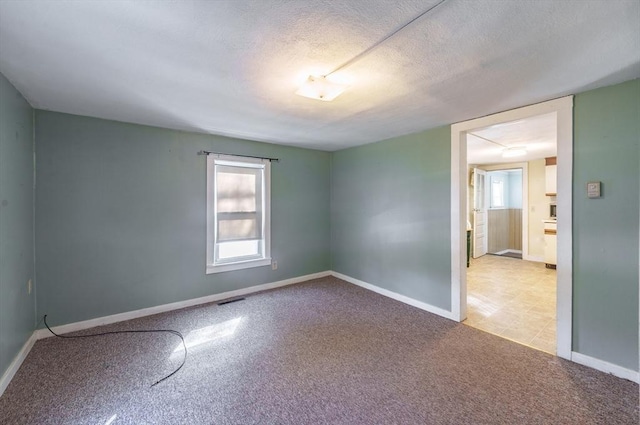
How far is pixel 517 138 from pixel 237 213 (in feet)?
14.1

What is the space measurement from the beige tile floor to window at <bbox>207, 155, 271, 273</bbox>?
297 cm

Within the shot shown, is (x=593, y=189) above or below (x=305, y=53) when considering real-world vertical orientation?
below

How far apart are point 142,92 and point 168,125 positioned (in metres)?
1.01

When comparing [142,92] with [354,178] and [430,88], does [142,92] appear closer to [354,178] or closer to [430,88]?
[430,88]

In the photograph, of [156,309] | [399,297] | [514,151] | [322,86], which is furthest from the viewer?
[514,151]

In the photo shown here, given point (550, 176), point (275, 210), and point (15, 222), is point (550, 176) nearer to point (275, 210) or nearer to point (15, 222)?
point (275, 210)

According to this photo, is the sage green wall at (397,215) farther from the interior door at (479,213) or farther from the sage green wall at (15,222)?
the sage green wall at (15,222)

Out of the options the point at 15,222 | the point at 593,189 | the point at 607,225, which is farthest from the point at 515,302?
the point at 15,222

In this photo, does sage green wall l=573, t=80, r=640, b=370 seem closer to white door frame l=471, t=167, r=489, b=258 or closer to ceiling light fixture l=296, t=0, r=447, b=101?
ceiling light fixture l=296, t=0, r=447, b=101

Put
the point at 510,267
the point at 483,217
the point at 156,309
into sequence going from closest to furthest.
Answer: the point at 156,309
the point at 510,267
the point at 483,217

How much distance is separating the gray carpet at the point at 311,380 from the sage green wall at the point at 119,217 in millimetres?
415

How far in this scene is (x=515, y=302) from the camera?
3.62 metres

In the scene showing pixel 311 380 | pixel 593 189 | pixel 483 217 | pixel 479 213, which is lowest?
pixel 311 380

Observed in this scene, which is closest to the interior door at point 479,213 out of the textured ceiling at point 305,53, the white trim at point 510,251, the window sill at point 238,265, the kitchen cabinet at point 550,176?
Result: the white trim at point 510,251
